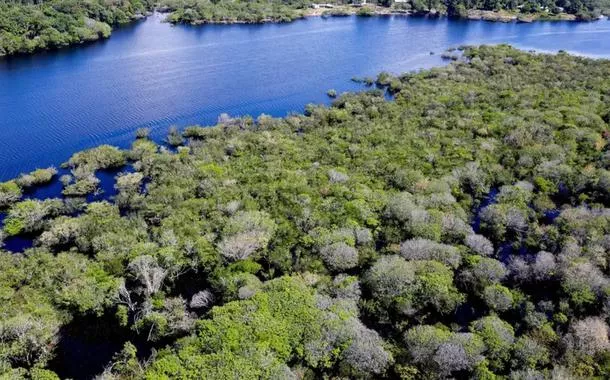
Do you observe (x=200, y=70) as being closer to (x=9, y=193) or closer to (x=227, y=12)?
(x=9, y=193)

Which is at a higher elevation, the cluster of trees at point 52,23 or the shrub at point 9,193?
the cluster of trees at point 52,23

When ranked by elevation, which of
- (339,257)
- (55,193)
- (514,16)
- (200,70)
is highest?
(514,16)

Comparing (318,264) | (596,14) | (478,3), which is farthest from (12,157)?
(596,14)

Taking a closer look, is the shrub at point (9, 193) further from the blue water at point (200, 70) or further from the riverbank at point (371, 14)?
the riverbank at point (371, 14)

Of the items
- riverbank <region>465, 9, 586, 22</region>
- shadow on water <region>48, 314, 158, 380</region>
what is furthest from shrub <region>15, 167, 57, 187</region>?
riverbank <region>465, 9, 586, 22</region>

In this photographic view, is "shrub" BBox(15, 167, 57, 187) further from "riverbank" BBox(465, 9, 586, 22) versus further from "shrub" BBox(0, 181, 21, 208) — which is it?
"riverbank" BBox(465, 9, 586, 22)

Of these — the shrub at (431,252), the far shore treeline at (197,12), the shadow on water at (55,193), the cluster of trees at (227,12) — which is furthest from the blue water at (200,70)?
the shrub at (431,252)

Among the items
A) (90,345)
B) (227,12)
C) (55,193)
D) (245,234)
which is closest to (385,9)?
(227,12)
